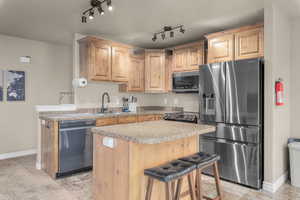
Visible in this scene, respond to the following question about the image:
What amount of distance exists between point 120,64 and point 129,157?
2.92 meters

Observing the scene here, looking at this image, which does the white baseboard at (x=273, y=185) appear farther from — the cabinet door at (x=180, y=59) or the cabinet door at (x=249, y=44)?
the cabinet door at (x=180, y=59)

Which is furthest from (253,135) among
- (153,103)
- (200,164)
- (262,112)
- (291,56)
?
(153,103)

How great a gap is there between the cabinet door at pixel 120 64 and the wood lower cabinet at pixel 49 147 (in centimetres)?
158

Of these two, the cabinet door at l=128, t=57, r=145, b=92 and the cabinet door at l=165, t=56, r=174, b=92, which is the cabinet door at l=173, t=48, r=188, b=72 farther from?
the cabinet door at l=128, t=57, r=145, b=92

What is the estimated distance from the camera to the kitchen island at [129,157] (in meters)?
1.80

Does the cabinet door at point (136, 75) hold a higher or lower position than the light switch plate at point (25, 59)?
lower

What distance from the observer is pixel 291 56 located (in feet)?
11.2

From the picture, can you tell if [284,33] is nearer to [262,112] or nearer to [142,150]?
[262,112]

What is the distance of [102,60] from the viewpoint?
4.07 metres

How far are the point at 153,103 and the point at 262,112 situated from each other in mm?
3079

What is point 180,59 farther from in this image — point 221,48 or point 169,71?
point 221,48

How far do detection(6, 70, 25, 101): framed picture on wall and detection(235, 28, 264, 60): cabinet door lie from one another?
14.0ft

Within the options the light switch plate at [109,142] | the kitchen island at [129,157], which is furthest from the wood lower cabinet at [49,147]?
the light switch plate at [109,142]

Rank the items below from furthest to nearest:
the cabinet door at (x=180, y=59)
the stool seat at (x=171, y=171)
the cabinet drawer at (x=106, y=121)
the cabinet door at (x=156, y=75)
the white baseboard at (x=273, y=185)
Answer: the cabinet door at (x=156, y=75) → the cabinet door at (x=180, y=59) → the cabinet drawer at (x=106, y=121) → the white baseboard at (x=273, y=185) → the stool seat at (x=171, y=171)
